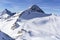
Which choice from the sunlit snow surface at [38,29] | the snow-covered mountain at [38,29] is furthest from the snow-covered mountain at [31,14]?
the sunlit snow surface at [38,29]

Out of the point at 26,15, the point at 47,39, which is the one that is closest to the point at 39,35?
the point at 47,39

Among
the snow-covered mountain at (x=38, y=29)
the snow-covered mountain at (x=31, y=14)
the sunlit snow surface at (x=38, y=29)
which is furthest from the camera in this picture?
the snow-covered mountain at (x=31, y=14)

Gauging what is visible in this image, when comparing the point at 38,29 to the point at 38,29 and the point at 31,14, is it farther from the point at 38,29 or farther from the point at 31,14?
the point at 31,14

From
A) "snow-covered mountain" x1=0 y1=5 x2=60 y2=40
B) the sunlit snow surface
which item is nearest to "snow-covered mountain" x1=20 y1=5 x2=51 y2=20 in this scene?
"snow-covered mountain" x1=0 y1=5 x2=60 y2=40

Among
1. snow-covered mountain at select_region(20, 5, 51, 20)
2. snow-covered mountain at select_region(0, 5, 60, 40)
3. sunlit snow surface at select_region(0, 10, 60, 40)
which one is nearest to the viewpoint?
sunlit snow surface at select_region(0, 10, 60, 40)

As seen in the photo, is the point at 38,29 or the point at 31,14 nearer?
the point at 38,29

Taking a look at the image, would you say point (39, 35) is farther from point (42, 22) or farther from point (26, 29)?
→ point (42, 22)

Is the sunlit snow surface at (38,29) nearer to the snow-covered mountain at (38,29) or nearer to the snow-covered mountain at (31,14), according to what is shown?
the snow-covered mountain at (38,29)

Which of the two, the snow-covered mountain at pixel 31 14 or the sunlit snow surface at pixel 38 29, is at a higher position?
the snow-covered mountain at pixel 31 14

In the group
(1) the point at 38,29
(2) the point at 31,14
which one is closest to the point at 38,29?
(1) the point at 38,29

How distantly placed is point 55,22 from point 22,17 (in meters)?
12.4

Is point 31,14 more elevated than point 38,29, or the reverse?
point 31,14

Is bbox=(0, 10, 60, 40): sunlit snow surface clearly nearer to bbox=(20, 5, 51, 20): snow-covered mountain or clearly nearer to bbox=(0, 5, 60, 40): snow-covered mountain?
bbox=(0, 5, 60, 40): snow-covered mountain

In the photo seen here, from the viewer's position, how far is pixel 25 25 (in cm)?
5009
